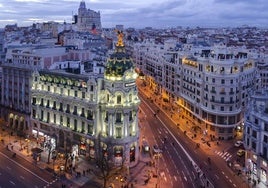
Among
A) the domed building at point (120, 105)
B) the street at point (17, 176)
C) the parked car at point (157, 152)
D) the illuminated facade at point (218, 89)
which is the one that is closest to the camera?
the street at point (17, 176)

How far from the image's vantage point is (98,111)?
351 feet

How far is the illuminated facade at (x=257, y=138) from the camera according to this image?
90.6 meters

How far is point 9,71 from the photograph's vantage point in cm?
14125

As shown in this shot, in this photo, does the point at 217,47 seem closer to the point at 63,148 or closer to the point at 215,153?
the point at 215,153

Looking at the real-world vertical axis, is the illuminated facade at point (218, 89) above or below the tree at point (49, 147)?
above

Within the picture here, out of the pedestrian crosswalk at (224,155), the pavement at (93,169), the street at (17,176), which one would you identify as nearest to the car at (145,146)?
the pavement at (93,169)

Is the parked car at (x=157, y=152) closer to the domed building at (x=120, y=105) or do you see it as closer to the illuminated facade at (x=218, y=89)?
the domed building at (x=120, y=105)

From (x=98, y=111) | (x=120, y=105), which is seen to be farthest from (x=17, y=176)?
(x=120, y=105)

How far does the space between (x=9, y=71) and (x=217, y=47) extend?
7548cm

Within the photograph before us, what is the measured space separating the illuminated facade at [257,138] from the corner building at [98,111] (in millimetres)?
29982

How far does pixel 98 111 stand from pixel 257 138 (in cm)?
4242

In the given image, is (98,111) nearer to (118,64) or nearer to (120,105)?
(120,105)

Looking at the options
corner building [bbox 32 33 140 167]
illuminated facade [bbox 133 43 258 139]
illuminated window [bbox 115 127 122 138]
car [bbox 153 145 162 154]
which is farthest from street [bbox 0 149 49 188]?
illuminated facade [bbox 133 43 258 139]

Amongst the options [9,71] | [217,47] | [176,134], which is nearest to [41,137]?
[9,71]
